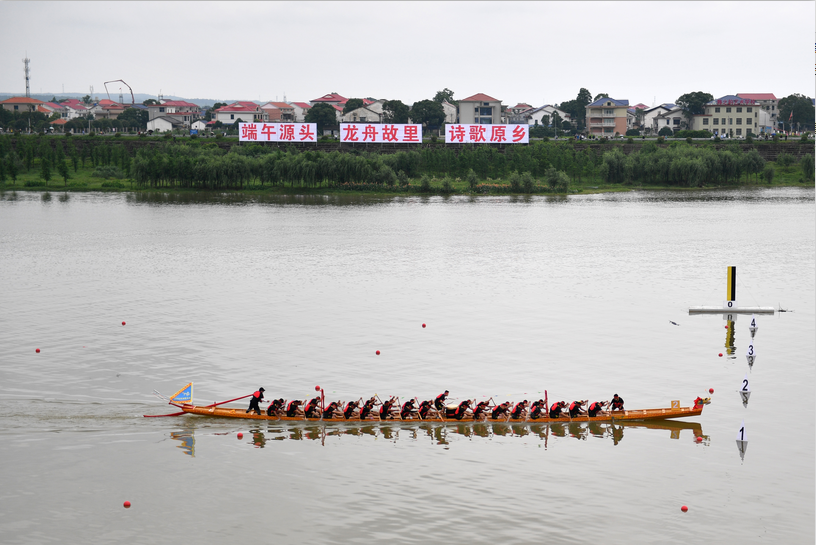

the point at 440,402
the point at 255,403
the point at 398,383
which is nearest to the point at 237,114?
the point at 398,383

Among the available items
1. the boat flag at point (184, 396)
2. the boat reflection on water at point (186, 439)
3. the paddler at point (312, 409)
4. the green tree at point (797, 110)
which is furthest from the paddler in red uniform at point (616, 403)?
the green tree at point (797, 110)

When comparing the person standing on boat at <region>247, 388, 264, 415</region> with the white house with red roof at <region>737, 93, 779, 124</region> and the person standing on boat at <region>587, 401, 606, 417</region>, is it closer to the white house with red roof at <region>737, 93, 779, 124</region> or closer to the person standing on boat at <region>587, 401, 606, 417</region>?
the person standing on boat at <region>587, 401, 606, 417</region>

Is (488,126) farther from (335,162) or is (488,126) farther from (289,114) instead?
(289,114)

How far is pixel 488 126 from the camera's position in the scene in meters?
104

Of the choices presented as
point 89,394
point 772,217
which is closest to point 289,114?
point 772,217

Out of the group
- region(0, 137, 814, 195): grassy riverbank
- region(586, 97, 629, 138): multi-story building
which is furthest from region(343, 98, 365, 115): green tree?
region(0, 137, 814, 195): grassy riverbank

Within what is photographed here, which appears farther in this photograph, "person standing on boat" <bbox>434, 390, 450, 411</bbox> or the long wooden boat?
"person standing on boat" <bbox>434, 390, 450, 411</bbox>

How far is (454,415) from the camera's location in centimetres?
2353

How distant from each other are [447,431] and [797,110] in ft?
482

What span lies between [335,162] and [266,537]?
74.4m

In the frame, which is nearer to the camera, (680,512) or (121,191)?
(680,512)

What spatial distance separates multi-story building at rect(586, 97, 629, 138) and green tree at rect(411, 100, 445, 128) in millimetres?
26542

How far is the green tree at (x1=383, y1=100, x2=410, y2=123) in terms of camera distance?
143 metres

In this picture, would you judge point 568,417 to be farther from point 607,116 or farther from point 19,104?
point 19,104
